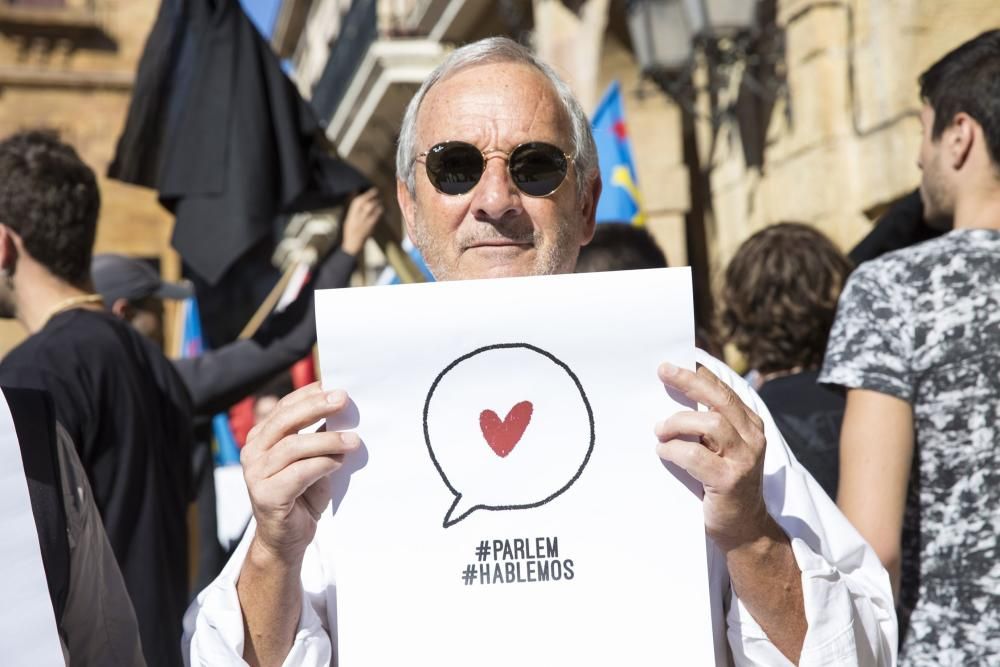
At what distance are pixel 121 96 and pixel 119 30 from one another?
55.7 inches

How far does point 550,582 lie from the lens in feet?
4.53

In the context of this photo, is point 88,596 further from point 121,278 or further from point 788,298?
point 121,278

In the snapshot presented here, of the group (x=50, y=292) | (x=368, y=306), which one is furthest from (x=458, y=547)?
(x=50, y=292)

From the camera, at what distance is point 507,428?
1.39 metres

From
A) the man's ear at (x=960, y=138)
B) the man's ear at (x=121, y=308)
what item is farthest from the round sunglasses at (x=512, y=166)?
the man's ear at (x=121, y=308)

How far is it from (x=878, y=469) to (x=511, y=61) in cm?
89

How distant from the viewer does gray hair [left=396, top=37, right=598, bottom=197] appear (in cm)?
174

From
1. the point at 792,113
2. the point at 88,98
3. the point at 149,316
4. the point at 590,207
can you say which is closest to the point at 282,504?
the point at 590,207

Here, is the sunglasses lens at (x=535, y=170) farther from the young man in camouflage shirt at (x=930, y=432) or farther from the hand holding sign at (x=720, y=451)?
the young man in camouflage shirt at (x=930, y=432)

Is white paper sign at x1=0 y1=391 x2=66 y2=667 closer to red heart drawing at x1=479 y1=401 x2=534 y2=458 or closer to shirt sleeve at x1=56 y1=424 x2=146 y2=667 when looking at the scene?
shirt sleeve at x1=56 y1=424 x2=146 y2=667

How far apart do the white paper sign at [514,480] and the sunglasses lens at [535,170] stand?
307 millimetres

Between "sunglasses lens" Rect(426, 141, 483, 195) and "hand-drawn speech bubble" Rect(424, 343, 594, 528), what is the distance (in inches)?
14.2

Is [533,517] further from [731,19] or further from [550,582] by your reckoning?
[731,19]

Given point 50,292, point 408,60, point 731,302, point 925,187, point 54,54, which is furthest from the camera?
point 54,54
